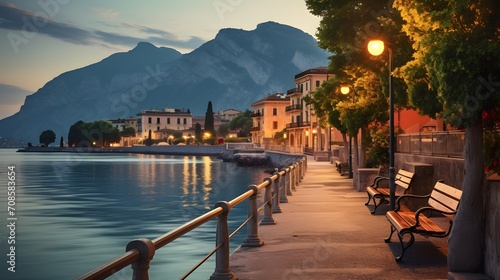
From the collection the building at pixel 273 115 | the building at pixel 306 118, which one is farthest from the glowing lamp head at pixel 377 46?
the building at pixel 273 115

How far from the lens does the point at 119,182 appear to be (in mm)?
67125

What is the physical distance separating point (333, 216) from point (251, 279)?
806 centimetres

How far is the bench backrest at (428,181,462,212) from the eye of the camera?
31.5 ft

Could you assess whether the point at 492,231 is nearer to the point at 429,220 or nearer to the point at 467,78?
the point at 467,78

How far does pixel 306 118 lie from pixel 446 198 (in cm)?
9536

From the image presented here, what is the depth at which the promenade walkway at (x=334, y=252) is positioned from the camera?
29.8 ft

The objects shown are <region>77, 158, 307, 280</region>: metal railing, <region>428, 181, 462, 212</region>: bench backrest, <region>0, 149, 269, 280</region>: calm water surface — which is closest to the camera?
<region>77, 158, 307, 280</region>: metal railing

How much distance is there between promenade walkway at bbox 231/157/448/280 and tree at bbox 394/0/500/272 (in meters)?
0.96

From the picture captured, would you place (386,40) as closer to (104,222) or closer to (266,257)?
(266,257)

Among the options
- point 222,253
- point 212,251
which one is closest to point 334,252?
point 222,253

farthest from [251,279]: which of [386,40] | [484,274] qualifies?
[386,40]

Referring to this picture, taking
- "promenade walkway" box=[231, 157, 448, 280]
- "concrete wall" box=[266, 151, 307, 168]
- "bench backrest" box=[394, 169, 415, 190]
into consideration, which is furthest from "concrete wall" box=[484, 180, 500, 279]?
"concrete wall" box=[266, 151, 307, 168]

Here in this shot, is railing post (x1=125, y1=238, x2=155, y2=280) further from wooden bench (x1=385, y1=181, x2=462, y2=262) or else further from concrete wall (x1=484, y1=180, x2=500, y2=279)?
wooden bench (x1=385, y1=181, x2=462, y2=262)

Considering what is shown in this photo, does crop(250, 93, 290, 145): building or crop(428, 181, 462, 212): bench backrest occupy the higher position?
crop(250, 93, 290, 145): building
